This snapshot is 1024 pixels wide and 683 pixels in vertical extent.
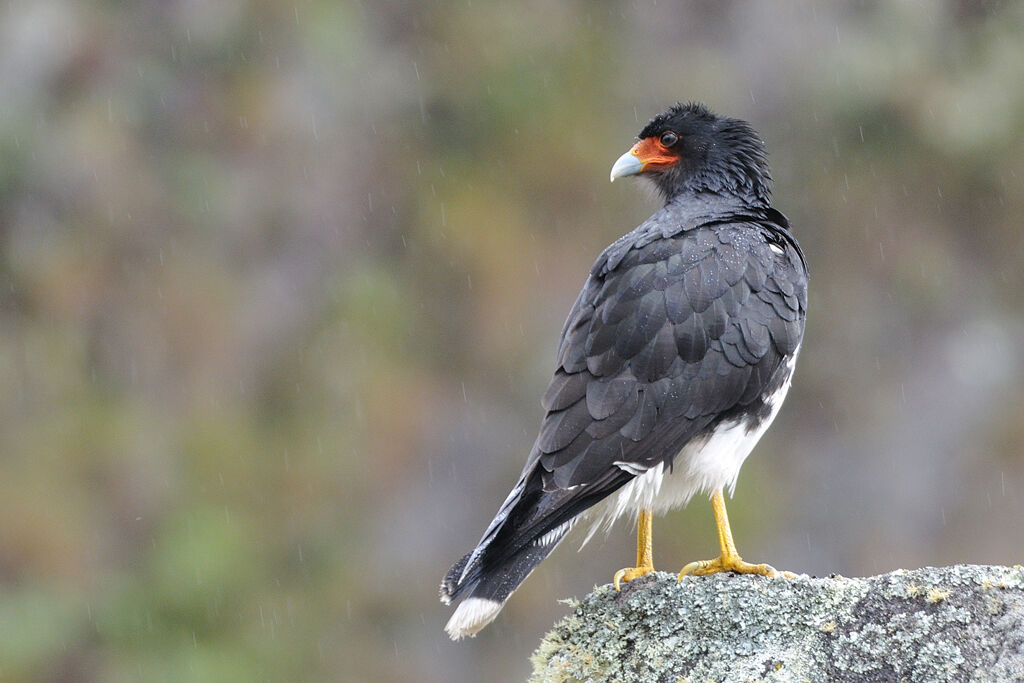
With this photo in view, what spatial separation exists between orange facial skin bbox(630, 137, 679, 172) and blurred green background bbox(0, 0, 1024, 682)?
5.13m

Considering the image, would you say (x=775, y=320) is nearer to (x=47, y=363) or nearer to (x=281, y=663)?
(x=281, y=663)

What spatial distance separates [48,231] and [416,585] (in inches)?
176

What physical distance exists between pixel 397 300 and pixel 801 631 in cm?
838

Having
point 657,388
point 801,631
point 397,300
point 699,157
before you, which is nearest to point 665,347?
point 657,388

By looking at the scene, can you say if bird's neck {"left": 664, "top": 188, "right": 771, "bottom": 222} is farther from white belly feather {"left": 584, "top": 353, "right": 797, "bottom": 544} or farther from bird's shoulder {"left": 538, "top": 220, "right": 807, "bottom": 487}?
white belly feather {"left": 584, "top": 353, "right": 797, "bottom": 544}

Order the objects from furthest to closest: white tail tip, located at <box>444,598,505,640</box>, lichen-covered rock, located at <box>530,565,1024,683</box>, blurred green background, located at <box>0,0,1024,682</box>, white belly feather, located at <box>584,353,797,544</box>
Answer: blurred green background, located at <box>0,0,1024,682</box>
white belly feather, located at <box>584,353,797,544</box>
white tail tip, located at <box>444,598,505,640</box>
lichen-covered rock, located at <box>530,565,1024,683</box>

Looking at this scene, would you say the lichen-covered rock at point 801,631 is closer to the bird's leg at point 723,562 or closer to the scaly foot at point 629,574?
the scaly foot at point 629,574

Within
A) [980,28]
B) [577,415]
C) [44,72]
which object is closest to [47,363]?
[44,72]

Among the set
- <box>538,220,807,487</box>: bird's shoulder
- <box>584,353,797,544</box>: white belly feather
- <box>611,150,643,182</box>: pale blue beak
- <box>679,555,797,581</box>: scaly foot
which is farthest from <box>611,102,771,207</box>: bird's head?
<box>679,555,797,581</box>: scaly foot

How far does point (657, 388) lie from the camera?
14.3 feet

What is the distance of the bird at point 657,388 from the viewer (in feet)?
13.3

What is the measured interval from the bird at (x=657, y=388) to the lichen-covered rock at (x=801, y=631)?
0.99ft

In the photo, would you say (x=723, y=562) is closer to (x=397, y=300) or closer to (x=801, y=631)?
(x=801, y=631)

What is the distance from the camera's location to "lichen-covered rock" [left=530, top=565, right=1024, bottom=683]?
11.2 feet
